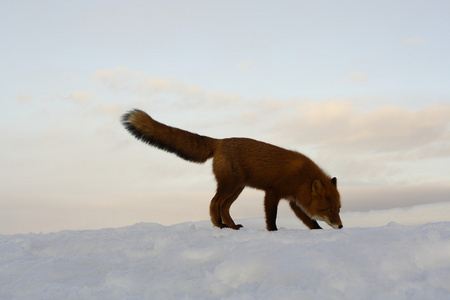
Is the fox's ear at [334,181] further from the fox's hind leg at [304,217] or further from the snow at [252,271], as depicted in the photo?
the snow at [252,271]

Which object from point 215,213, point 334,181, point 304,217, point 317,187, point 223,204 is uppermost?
point 334,181

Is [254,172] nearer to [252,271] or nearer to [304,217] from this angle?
[304,217]

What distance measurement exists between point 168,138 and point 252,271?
4154 mm

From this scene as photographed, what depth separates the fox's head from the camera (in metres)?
6.19

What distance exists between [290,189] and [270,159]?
1.80 ft

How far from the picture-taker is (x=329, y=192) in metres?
6.27

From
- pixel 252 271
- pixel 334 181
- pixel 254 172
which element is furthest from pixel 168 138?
A: pixel 252 271

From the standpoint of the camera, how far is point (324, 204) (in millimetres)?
6203

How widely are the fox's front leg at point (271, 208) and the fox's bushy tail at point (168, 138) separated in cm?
115

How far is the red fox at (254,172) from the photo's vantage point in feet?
20.5

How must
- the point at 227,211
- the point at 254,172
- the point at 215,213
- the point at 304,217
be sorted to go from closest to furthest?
the point at 215,213 → the point at 254,172 → the point at 227,211 → the point at 304,217

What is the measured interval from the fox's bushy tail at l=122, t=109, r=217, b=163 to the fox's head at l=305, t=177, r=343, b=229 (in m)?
1.73

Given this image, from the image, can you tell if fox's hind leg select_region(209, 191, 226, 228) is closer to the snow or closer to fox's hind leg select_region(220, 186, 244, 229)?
fox's hind leg select_region(220, 186, 244, 229)

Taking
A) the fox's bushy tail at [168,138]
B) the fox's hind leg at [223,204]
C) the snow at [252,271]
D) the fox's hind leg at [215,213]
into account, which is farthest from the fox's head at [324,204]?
the snow at [252,271]
